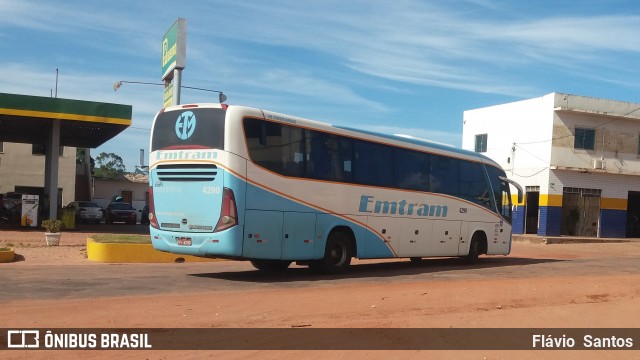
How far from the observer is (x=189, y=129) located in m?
13.3

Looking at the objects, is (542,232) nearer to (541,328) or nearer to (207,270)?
(207,270)

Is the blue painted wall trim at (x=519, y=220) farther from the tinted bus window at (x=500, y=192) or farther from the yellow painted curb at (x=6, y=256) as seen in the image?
the yellow painted curb at (x=6, y=256)

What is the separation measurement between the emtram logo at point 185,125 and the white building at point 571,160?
30217 mm

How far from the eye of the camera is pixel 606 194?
1631 inches

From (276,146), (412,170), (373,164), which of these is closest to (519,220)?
(412,170)

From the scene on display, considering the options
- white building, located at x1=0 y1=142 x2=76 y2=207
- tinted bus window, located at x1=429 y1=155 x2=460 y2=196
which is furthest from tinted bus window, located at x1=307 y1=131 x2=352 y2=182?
white building, located at x1=0 y1=142 x2=76 y2=207

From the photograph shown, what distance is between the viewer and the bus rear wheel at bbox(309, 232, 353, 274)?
14.9 metres

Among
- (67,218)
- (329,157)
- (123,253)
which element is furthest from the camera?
(67,218)

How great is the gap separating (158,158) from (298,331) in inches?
269

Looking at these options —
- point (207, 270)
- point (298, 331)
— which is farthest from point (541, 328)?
point (207, 270)

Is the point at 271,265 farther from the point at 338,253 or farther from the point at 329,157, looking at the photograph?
the point at 329,157

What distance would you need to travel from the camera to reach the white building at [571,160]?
130 feet

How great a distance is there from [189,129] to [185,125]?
0.18m

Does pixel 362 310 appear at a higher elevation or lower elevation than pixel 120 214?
higher
